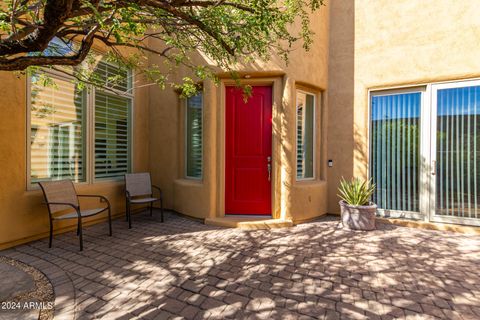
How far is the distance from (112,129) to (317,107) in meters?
4.66

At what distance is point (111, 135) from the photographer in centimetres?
554

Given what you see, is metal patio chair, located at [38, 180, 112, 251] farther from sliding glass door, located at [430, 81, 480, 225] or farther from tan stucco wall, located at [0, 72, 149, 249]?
sliding glass door, located at [430, 81, 480, 225]

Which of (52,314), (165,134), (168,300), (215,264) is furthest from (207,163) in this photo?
(52,314)

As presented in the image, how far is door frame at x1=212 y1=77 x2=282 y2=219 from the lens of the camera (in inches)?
202

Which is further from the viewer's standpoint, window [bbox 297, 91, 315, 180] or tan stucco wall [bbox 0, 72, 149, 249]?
window [bbox 297, 91, 315, 180]

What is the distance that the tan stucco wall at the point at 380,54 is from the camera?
15.2 feet

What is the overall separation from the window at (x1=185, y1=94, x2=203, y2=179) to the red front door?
726 mm

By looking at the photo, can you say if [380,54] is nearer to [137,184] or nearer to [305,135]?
[305,135]

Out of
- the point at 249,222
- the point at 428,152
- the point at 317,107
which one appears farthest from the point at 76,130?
the point at 428,152

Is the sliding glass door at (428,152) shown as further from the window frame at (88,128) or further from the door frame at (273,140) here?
the window frame at (88,128)

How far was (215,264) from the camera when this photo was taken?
10.7 feet


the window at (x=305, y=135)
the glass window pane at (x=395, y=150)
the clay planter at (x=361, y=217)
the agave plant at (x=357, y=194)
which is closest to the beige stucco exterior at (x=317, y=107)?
the window at (x=305, y=135)

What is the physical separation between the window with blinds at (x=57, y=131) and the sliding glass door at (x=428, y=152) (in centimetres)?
606

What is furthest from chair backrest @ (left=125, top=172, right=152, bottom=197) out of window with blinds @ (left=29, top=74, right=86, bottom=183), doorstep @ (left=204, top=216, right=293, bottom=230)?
doorstep @ (left=204, top=216, right=293, bottom=230)
